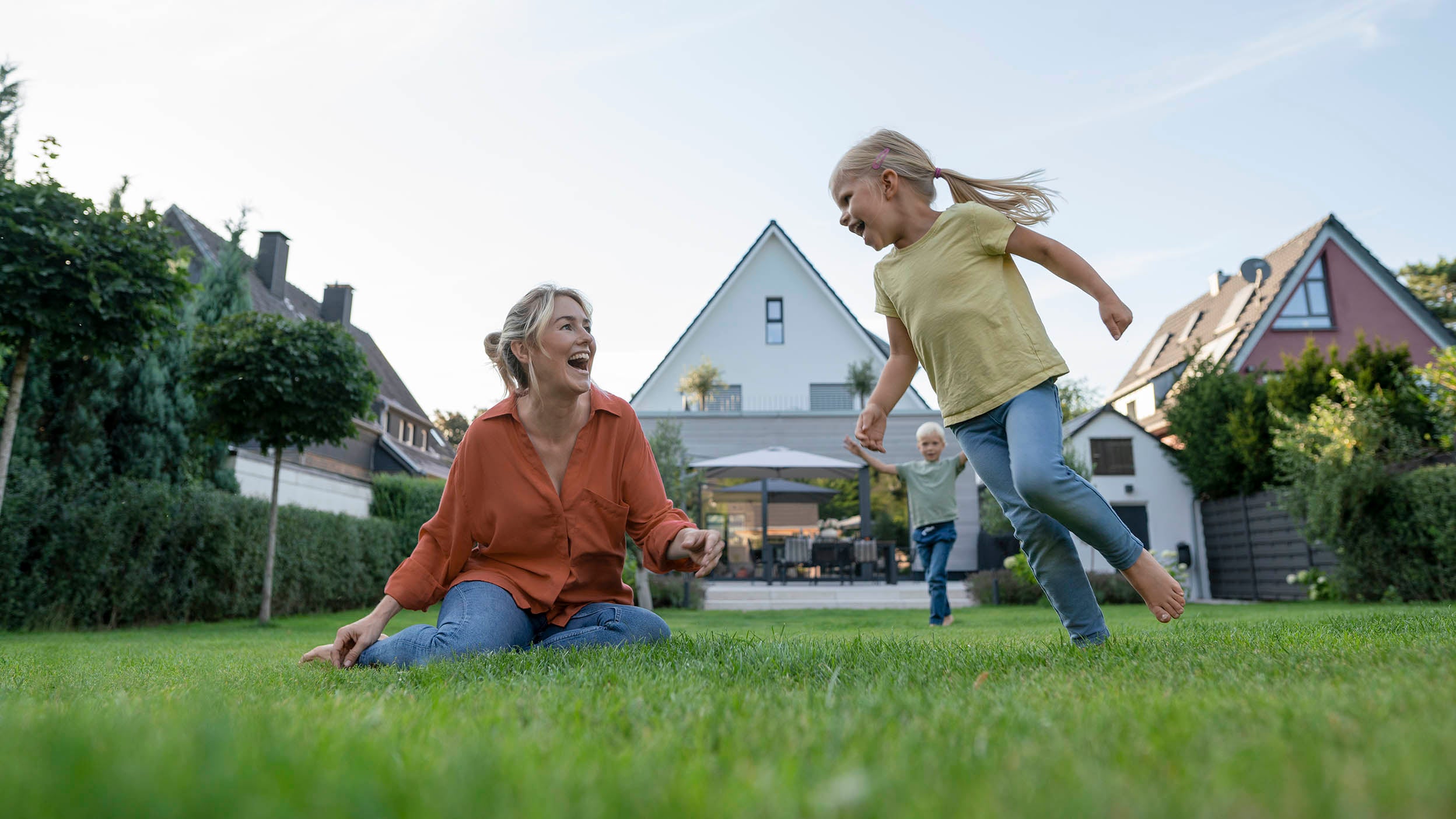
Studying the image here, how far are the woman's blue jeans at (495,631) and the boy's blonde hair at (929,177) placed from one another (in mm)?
2006

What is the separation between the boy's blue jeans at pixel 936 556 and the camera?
7.27m

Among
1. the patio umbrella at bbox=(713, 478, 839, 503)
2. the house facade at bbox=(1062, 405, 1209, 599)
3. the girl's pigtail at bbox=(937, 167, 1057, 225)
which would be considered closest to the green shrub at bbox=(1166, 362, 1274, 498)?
the house facade at bbox=(1062, 405, 1209, 599)

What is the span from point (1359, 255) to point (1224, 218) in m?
9.14

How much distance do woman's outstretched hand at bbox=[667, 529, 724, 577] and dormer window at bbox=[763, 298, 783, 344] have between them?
21.0 meters

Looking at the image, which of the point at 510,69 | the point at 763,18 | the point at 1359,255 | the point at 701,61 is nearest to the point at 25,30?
the point at 510,69

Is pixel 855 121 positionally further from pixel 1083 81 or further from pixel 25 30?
pixel 25 30

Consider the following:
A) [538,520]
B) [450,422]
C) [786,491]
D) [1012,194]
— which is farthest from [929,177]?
[450,422]

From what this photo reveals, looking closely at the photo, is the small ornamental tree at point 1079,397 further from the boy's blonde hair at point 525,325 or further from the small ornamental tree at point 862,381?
the boy's blonde hair at point 525,325

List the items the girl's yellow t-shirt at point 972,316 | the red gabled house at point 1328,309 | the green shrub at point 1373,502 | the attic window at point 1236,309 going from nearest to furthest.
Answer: the girl's yellow t-shirt at point 972,316 → the green shrub at point 1373,502 → the red gabled house at point 1328,309 → the attic window at point 1236,309

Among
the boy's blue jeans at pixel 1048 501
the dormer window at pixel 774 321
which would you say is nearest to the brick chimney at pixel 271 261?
the dormer window at pixel 774 321

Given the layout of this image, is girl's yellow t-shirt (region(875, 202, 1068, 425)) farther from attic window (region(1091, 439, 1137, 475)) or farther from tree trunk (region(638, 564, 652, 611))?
attic window (region(1091, 439, 1137, 475))

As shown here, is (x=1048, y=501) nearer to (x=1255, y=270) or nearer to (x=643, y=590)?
(x=643, y=590)

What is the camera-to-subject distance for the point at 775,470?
54.9ft

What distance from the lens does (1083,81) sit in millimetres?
10773
